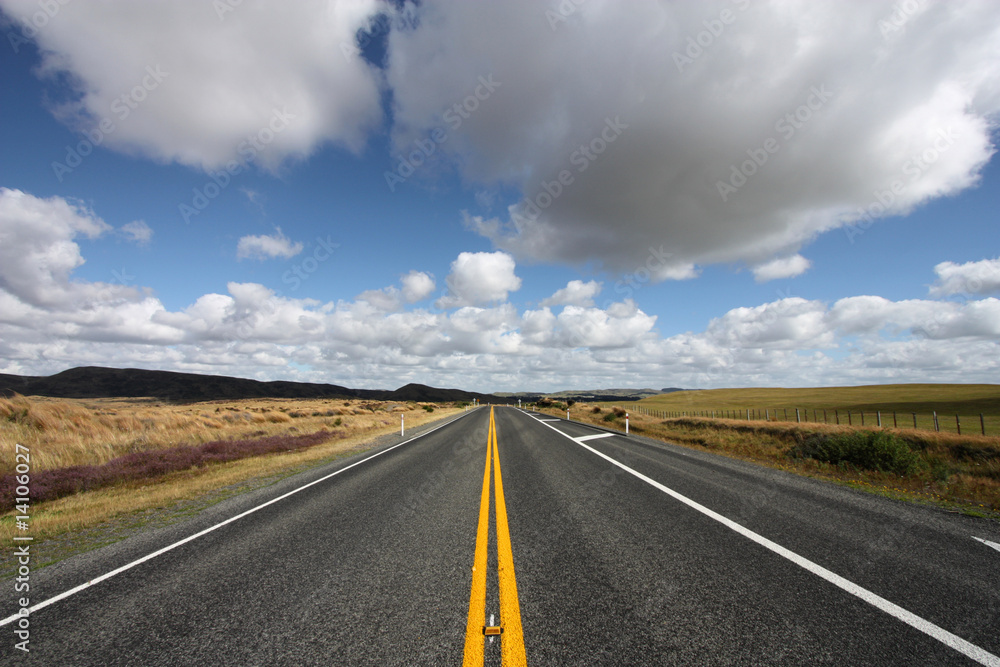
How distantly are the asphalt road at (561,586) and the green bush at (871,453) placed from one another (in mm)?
6663

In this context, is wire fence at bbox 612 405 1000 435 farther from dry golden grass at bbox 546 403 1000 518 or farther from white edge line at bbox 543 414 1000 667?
white edge line at bbox 543 414 1000 667

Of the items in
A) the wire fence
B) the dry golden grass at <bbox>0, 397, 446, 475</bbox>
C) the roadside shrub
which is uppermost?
the dry golden grass at <bbox>0, 397, 446, 475</bbox>

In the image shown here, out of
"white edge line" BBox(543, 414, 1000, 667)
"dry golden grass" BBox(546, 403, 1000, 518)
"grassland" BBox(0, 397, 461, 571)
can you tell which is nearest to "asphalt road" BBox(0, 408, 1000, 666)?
"white edge line" BBox(543, 414, 1000, 667)

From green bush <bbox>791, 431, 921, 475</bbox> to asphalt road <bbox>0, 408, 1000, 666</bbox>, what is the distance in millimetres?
6663

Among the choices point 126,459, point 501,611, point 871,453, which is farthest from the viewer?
point 126,459

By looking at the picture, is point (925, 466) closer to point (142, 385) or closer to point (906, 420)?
point (906, 420)

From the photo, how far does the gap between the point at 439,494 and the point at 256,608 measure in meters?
4.32

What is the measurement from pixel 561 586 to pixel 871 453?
44.3ft

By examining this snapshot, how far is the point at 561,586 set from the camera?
12.5 feet

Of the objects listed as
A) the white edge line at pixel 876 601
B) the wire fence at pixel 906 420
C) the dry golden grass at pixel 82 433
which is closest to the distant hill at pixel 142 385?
the dry golden grass at pixel 82 433

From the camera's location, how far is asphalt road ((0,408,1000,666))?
9.41ft

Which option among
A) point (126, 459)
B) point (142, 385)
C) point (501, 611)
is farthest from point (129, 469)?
point (142, 385)

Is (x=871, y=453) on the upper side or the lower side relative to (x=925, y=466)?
upper

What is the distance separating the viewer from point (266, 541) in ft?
17.4
